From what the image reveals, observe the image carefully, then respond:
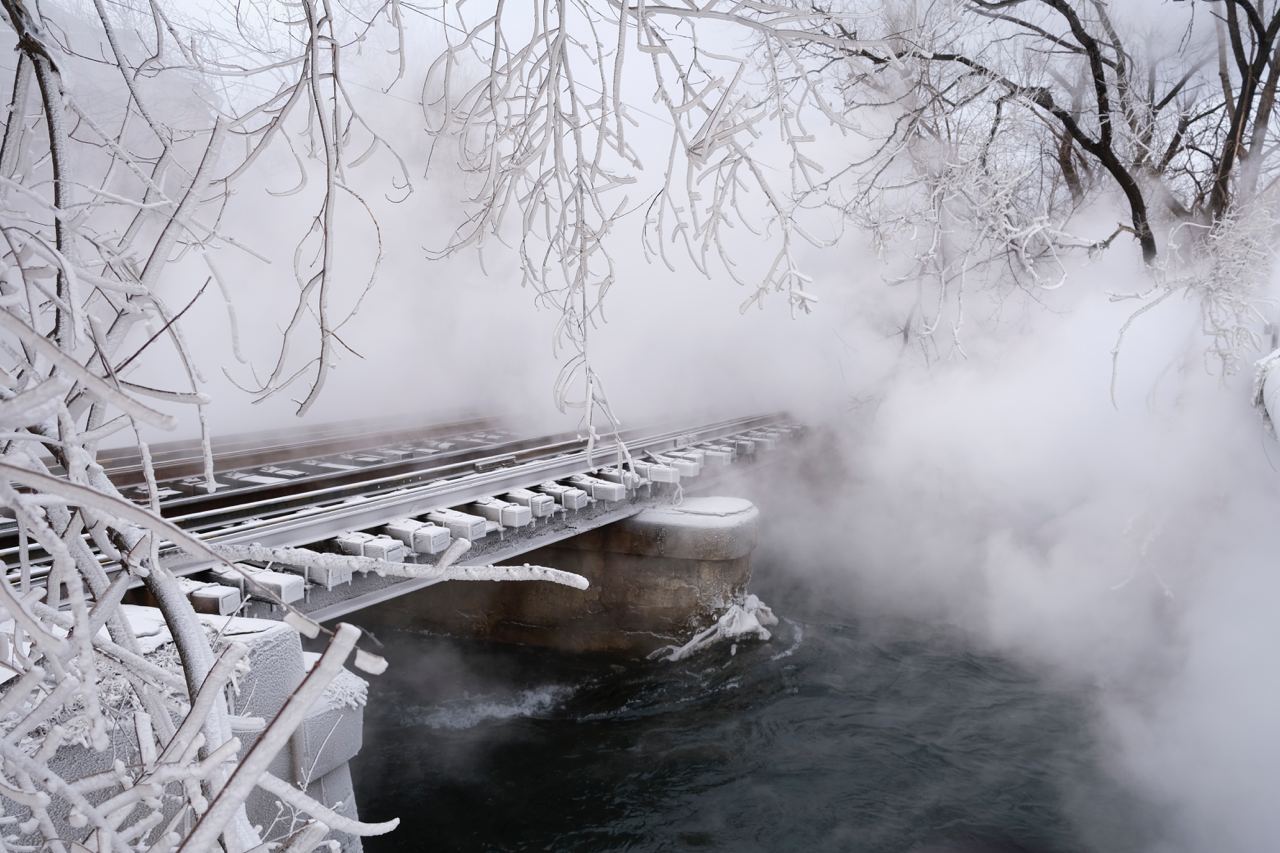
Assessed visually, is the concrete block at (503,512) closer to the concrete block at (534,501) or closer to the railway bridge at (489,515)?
the railway bridge at (489,515)

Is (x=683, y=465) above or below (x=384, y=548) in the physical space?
below

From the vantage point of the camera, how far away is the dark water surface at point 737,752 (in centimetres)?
681

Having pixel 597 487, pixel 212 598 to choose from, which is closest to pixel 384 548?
pixel 212 598

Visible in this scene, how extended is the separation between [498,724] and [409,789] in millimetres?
1213

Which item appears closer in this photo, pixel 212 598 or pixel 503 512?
pixel 212 598

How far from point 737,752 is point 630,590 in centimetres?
210

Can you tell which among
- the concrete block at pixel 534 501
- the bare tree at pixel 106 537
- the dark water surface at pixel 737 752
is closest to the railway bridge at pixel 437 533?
the concrete block at pixel 534 501

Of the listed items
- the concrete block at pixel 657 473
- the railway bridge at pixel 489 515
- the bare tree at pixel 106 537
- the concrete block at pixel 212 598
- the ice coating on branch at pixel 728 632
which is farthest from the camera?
the ice coating on branch at pixel 728 632

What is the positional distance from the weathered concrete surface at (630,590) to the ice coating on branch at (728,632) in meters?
0.10

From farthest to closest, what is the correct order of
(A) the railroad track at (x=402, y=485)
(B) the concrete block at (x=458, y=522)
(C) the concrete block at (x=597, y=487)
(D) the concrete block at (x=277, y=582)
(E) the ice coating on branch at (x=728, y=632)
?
(E) the ice coating on branch at (x=728, y=632) → (C) the concrete block at (x=597, y=487) → (B) the concrete block at (x=458, y=522) → (A) the railroad track at (x=402, y=485) → (D) the concrete block at (x=277, y=582)

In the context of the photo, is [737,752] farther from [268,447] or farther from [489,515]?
[268,447]

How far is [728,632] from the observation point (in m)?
9.51

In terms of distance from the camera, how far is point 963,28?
8.34 meters

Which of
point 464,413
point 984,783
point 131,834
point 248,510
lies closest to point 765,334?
point 464,413
